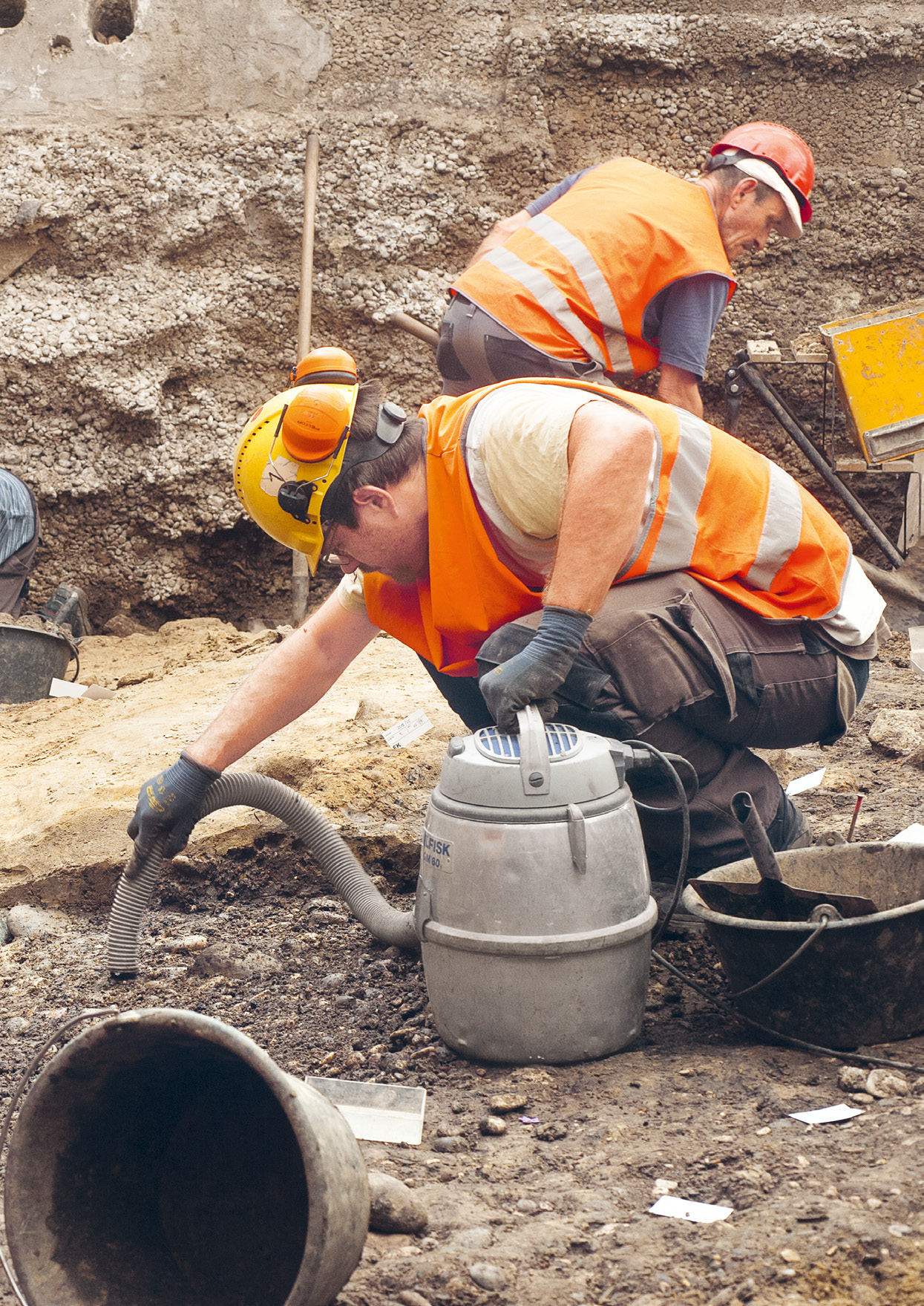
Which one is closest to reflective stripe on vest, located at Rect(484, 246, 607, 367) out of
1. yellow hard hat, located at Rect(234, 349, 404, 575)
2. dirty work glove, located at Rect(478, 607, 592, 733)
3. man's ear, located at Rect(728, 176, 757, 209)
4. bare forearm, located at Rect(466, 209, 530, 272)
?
bare forearm, located at Rect(466, 209, 530, 272)

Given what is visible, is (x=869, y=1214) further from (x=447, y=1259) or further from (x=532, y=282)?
(x=532, y=282)

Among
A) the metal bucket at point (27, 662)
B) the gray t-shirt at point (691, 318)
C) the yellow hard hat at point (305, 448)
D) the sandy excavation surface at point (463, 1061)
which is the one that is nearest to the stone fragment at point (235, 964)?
the sandy excavation surface at point (463, 1061)

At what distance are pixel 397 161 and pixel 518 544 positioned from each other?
4001 mm

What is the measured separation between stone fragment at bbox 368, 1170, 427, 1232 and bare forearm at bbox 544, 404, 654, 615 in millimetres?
952

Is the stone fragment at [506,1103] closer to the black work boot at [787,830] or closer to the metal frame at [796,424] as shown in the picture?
the black work boot at [787,830]

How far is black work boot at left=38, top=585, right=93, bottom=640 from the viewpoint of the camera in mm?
5287

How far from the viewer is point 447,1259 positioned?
1.31m

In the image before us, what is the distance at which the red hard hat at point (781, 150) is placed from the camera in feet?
10.1

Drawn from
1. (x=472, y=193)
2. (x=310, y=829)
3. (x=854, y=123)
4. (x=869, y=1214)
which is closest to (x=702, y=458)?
(x=310, y=829)

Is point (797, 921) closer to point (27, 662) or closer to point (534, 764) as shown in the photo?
point (534, 764)

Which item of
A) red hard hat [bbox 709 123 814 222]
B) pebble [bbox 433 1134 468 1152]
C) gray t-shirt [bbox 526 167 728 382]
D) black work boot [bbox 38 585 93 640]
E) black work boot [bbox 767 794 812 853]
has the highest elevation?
red hard hat [bbox 709 123 814 222]

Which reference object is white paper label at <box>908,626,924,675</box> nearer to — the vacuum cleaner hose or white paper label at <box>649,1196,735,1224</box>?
the vacuum cleaner hose

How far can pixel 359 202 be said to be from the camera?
211 inches

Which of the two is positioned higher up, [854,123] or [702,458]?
[854,123]
